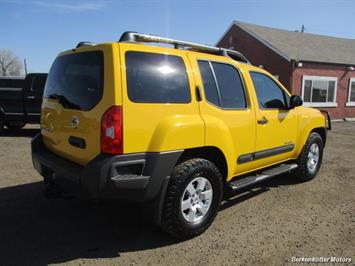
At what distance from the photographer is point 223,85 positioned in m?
4.23

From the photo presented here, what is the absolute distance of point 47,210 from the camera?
4527mm

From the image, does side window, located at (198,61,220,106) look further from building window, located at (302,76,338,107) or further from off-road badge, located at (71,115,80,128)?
building window, located at (302,76,338,107)

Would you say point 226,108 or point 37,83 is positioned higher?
point 37,83

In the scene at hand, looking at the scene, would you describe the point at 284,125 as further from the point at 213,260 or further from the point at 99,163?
the point at 99,163

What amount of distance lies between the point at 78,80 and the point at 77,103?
0.84 ft

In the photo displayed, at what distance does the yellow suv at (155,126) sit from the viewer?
10.4ft

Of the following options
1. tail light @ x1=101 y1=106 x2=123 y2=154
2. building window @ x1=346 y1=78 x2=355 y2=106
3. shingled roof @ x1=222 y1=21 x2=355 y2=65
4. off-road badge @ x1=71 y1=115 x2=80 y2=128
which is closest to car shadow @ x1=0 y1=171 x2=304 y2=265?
tail light @ x1=101 y1=106 x2=123 y2=154

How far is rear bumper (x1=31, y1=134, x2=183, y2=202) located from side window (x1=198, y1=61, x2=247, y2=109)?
96 cm

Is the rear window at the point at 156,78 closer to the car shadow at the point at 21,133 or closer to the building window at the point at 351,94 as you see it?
the car shadow at the point at 21,133

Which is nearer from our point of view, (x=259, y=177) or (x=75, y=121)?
(x=75, y=121)

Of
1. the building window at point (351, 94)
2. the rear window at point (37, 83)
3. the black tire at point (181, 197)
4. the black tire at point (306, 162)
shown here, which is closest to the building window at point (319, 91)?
the building window at point (351, 94)

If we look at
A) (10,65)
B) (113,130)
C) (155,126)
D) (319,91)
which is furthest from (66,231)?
(10,65)

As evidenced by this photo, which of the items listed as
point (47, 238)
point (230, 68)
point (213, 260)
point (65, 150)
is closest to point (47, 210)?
point (47, 238)

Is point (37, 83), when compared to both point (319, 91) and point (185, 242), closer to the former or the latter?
point (185, 242)
